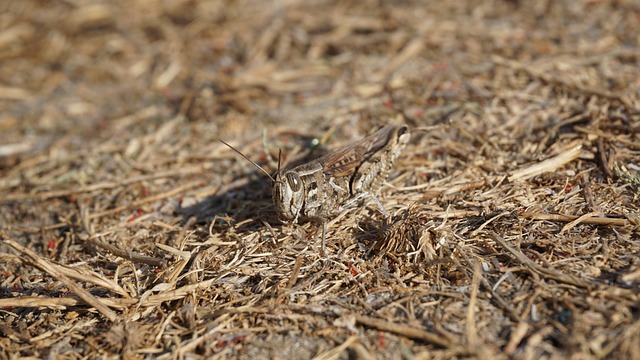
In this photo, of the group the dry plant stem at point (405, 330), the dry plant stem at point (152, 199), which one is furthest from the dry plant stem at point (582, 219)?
the dry plant stem at point (152, 199)

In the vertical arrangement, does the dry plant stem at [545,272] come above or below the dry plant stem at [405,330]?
above

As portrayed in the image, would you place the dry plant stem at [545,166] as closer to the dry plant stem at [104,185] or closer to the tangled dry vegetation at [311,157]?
the tangled dry vegetation at [311,157]

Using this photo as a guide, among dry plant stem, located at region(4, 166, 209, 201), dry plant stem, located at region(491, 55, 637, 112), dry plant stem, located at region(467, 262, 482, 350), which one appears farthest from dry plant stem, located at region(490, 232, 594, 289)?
dry plant stem, located at region(4, 166, 209, 201)

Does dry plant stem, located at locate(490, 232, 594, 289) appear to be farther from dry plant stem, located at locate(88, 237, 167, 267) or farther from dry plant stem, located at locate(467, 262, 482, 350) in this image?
dry plant stem, located at locate(88, 237, 167, 267)

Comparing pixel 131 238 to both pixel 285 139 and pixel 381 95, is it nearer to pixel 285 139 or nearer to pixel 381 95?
pixel 285 139

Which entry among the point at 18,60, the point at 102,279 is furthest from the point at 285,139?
the point at 18,60

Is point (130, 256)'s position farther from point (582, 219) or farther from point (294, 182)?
point (582, 219)

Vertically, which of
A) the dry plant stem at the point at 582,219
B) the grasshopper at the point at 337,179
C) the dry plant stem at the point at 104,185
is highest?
the grasshopper at the point at 337,179

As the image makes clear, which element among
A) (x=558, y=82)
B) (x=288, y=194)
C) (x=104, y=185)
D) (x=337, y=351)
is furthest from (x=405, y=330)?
(x=558, y=82)
